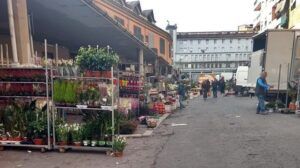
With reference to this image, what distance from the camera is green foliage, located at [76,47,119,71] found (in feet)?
29.4

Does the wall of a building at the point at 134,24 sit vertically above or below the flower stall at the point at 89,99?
above

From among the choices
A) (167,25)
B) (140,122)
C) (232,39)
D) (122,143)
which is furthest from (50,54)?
(232,39)

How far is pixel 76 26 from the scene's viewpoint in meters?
Result: 15.4

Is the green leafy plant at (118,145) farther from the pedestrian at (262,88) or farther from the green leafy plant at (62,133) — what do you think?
the pedestrian at (262,88)

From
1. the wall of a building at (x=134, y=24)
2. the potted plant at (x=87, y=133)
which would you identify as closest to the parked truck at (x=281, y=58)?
the wall of a building at (x=134, y=24)

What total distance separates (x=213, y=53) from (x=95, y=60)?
6374cm

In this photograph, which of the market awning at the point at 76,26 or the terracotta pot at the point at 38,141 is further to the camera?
the market awning at the point at 76,26

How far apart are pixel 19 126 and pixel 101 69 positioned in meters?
2.57

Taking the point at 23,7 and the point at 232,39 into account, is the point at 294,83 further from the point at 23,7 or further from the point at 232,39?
the point at 232,39

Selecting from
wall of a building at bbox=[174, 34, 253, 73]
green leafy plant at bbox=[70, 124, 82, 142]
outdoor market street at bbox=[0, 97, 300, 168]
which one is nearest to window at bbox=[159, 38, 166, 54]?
outdoor market street at bbox=[0, 97, 300, 168]

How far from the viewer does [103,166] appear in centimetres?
764

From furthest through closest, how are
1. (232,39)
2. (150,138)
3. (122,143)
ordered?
(232,39), (150,138), (122,143)

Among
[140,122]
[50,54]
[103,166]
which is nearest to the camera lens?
[103,166]

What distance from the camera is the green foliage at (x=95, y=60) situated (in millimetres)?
8969
